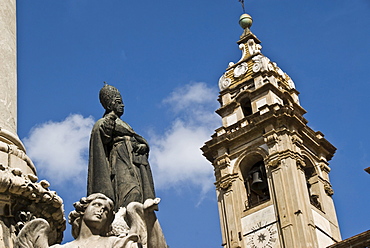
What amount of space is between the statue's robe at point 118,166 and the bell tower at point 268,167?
90.8 feet

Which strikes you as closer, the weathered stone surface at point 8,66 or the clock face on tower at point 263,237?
the weathered stone surface at point 8,66

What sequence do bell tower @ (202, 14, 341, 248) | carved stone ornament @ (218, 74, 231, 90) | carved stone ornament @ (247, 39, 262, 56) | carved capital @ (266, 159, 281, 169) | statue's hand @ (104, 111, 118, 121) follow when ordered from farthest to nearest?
1. carved stone ornament @ (247, 39, 262, 56)
2. carved stone ornament @ (218, 74, 231, 90)
3. carved capital @ (266, 159, 281, 169)
4. bell tower @ (202, 14, 341, 248)
5. statue's hand @ (104, 111, 118, 121)

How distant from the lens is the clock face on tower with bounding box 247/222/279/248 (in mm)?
36537

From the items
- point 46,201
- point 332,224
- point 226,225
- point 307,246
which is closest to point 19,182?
point 46,201

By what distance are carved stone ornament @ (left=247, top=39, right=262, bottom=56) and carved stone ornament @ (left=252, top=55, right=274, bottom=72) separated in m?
1.24

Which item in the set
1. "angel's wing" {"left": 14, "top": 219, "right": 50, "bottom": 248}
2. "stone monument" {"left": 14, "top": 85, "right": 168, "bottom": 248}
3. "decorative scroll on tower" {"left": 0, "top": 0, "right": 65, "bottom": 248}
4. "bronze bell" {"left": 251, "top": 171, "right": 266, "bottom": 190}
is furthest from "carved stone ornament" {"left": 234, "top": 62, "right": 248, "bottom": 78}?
"angel's wing" {"left": 14, "top": 219, "right": 50, "bottom": 248}

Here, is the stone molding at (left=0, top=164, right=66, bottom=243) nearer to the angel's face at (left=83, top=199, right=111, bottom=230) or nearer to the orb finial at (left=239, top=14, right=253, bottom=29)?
the angel's face at (left=83, top=199, right=111, bottom=230)

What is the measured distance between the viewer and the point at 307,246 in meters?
34.9

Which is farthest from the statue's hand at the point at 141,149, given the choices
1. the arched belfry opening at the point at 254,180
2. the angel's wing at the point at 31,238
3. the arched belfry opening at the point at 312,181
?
the arched belfry opening at the point at 312,181

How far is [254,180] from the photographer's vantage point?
3866 cm

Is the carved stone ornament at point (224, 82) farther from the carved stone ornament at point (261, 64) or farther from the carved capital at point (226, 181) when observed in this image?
the carved capital at point (226, 181)

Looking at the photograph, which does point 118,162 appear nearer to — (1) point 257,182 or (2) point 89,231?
(2) point 89,231

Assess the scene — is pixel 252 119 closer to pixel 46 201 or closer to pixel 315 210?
pixel 315 210

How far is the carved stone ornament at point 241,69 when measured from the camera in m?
43.1
